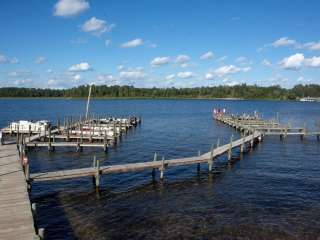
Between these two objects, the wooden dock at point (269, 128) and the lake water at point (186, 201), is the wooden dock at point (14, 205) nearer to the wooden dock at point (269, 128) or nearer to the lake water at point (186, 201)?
the lake water at point (186, 201)

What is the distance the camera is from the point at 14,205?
18.3 metres

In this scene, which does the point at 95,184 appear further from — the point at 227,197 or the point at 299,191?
the point at 299,191

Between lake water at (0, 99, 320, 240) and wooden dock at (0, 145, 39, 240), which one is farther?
lake water at (0, 99, 320, 240)

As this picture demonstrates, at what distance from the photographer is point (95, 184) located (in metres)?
27.2

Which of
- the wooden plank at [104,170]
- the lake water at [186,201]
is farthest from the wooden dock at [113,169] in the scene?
the lake water at [186,201]

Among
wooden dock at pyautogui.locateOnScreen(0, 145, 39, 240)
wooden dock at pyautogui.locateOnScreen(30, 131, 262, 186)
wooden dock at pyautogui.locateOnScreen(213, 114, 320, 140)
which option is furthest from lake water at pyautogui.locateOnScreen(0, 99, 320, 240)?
wooden dock at pyautogui.locateOnScreen(213, 114, 320, 140)

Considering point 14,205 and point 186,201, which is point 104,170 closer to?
point 186,201

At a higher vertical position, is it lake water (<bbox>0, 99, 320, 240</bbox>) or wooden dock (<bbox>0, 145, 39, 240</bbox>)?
wooden dock (<bbox>0, 145, 39, 240</bbox>)

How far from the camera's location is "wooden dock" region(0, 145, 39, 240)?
15.0 meters

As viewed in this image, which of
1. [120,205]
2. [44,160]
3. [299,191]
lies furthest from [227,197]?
[44,160]

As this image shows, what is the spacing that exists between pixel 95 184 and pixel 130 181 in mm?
2993

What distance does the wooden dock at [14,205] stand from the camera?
49.3ft

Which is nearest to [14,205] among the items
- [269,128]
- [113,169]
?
[113,169]

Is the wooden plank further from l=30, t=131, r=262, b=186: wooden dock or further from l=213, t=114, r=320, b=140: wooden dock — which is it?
l=213, t=114, r=320, b=140: wooden dock
